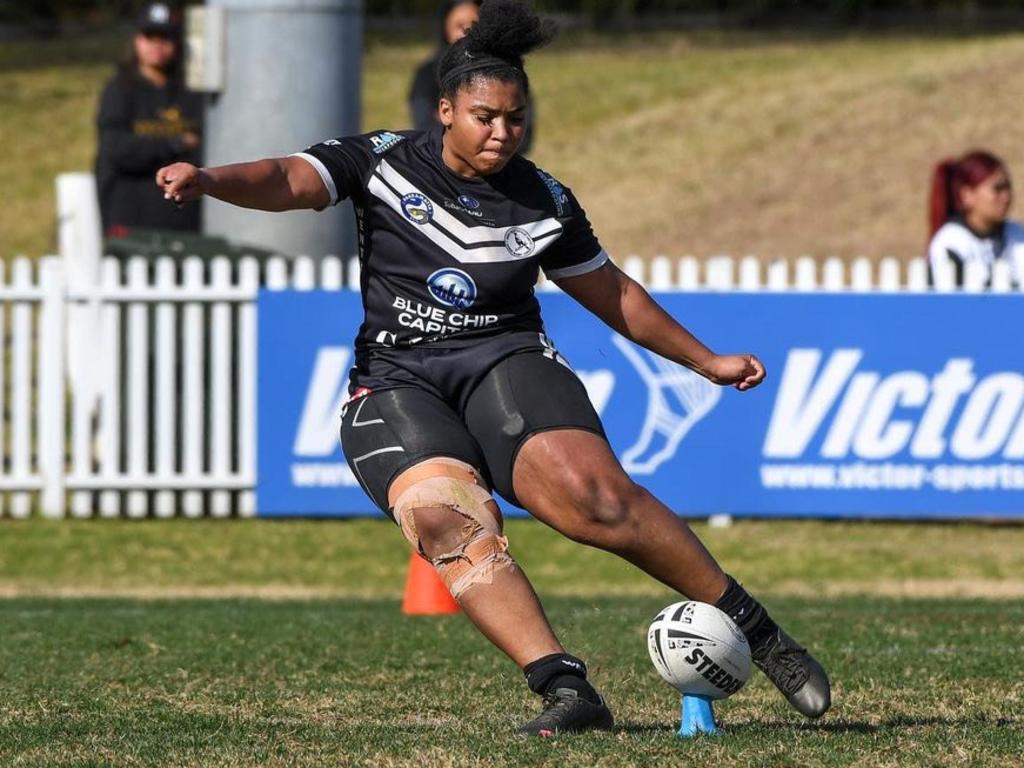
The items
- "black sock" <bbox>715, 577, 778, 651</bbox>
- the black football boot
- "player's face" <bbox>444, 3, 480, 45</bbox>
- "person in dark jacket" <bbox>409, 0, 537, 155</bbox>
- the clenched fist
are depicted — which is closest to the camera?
the clenched fist

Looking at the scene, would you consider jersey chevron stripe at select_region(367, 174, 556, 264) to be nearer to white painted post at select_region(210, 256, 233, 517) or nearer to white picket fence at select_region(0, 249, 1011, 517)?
white picket fence at select_region(0, 249, 1011, 517)

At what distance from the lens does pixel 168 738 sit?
540 cm

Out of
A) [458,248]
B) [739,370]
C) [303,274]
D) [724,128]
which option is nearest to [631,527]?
[739,370]

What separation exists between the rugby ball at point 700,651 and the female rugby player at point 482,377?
171mm

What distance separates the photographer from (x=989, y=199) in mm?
11938

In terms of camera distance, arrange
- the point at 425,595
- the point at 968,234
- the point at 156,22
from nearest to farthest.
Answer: the point at 425,595
the point at 968,234
the point at 156,22

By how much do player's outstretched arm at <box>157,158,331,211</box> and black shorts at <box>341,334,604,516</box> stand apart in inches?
21.9

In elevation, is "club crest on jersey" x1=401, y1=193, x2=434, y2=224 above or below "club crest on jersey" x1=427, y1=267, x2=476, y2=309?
above

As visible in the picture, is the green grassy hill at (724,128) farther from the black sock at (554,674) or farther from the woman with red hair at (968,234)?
the black sock at (554,674)

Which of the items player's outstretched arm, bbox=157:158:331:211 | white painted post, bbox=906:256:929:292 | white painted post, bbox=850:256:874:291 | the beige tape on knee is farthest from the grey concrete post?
the beige tape on knee

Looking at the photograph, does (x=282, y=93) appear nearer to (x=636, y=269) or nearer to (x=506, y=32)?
(x=636, y=269)

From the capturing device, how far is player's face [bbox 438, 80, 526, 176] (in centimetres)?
546

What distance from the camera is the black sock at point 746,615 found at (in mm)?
5496

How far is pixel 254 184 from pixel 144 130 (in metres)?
8.37
